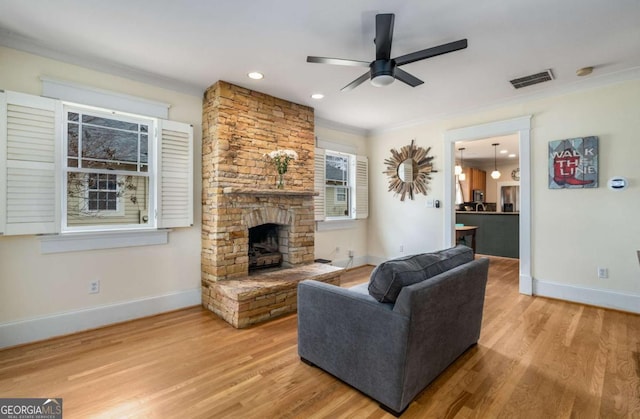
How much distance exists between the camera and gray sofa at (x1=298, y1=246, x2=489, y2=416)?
5.50 ft

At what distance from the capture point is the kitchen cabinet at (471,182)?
9203 mm

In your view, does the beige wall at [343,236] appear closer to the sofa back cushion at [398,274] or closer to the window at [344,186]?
the window at [344,186]

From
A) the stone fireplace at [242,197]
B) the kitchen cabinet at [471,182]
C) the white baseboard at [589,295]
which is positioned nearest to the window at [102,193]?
the stone fireplace at [242,197]

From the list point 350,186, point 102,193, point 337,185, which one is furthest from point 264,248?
point 350,186

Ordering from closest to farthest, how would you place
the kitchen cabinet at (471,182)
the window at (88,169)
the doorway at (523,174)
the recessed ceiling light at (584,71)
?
1. the window at (88,169)
2. the recessed ceiling light at (584,71)
3. the doorway at (523,174)
4. the kitchen cabinet at (471,182)

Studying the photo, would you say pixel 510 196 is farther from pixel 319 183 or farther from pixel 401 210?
pixel 319 183

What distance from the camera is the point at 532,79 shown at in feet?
11.0

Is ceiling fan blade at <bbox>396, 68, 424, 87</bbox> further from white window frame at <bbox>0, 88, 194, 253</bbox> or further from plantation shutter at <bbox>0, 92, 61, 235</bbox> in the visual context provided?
plantation shutter at <bbox>0, 92, 61, 235</bbox>

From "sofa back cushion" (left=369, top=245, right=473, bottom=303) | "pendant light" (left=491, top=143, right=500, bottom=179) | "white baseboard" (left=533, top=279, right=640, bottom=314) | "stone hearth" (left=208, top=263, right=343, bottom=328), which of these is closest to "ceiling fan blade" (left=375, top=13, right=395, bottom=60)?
"sofa back cushion" (left=369, top=245, right=473, bottom=303)

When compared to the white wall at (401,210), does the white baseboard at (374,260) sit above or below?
below

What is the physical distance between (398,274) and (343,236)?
3.63m

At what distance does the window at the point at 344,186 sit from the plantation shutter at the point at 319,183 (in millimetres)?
72

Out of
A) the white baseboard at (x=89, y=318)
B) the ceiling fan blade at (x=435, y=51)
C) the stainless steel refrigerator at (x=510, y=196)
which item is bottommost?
the white baseboard at (x=89, y=318)

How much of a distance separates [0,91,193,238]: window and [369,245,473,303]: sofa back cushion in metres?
2.51
